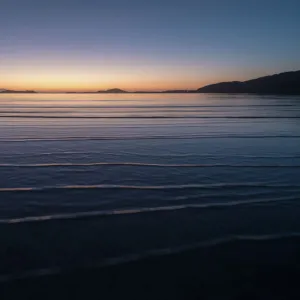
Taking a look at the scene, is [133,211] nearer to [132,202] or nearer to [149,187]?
[132,202]

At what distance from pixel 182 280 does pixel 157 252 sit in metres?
0.75

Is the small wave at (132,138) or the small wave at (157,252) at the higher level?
the small wave at (157,252)

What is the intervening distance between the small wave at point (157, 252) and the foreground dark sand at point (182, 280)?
81 millimetres

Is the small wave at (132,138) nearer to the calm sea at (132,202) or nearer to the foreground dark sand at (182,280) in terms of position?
the calm sea at (132,202)

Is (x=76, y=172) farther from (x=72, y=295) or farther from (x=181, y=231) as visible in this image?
(x=72, y=295)

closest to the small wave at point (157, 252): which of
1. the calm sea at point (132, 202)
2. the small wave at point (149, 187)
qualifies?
the calm sea at point (132, 202)

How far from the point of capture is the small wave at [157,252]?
3.97m

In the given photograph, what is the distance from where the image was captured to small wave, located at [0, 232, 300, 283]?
13.0ft

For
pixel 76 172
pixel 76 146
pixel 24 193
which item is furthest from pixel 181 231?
pixel 76 146

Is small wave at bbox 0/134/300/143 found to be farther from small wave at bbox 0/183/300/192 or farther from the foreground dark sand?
the foreground dark sand

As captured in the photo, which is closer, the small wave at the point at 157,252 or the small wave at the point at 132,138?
the small wave at the point at 157,252

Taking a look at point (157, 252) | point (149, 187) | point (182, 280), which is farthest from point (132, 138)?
point (182, 280)

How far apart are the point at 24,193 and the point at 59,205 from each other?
1197 millimetres

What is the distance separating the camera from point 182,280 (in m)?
3.91
